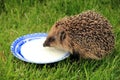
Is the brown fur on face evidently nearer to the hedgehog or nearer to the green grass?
the hedgehog

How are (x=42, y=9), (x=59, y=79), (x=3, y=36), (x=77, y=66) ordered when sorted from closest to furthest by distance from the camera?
(x=59, y=79) → (x=77, y=66) → (x=3, y=36) → (x=42, y=9)

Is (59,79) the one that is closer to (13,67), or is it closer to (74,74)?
(74,74)

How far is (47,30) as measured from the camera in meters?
4.29

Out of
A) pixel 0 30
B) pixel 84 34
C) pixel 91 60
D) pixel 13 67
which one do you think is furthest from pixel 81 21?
pixel 0 30

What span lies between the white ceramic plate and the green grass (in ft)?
0.19

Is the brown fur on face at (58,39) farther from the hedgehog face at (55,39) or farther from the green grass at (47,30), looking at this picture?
the green grass at (47,30)

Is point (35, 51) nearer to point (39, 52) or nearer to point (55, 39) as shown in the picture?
point (39, 52)

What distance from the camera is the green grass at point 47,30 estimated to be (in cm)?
340

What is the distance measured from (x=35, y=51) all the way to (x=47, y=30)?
62 centimetres

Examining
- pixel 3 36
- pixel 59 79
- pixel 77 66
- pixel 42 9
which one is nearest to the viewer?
pixel 59 79

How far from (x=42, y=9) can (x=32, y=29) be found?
0.50 metres

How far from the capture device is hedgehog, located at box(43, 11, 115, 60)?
3527mm

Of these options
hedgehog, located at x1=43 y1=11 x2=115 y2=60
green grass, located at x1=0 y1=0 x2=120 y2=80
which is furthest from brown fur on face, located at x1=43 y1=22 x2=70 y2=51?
green grass, located at x1=0 y1=0 x2=120 y2=80

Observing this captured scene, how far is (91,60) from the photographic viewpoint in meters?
3.65
